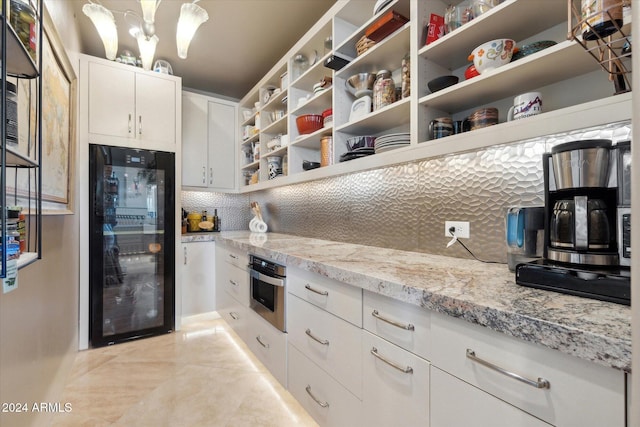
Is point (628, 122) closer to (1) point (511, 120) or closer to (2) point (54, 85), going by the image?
(1) point (511, 120)

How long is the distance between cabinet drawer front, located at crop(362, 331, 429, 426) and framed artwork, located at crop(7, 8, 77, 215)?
1.31m

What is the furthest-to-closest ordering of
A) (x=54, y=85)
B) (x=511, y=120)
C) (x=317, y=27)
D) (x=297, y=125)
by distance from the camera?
(x=297, y=125), (x=317, y=27), (x=54, y=85), (x=511, y=120)

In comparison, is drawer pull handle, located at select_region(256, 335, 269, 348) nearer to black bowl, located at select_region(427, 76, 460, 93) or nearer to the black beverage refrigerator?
the black beverage refrigerator

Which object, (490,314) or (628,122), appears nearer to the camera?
(490,314)

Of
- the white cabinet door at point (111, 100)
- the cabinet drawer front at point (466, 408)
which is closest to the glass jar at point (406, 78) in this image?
the cabinet drawer front at point (466, 408)

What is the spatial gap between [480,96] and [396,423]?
4.48 feet

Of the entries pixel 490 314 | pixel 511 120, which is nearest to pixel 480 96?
pixel 511 120

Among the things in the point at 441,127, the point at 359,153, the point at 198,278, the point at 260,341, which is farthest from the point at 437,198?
the point at 198,278

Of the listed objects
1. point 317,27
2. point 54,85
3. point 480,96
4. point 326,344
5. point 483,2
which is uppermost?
point 317,27

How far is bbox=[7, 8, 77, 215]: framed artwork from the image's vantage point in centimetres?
98

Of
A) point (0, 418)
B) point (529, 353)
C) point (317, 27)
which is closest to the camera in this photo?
point (529, 353)

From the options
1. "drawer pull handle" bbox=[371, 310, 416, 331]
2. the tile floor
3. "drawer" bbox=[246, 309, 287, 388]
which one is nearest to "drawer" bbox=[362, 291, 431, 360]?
"drawer pull handle" bbox=[371, 310, 416, 331]

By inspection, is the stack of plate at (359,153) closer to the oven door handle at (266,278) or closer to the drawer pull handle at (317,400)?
the oven door handle at (266,278)

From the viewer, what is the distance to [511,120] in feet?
3.69
